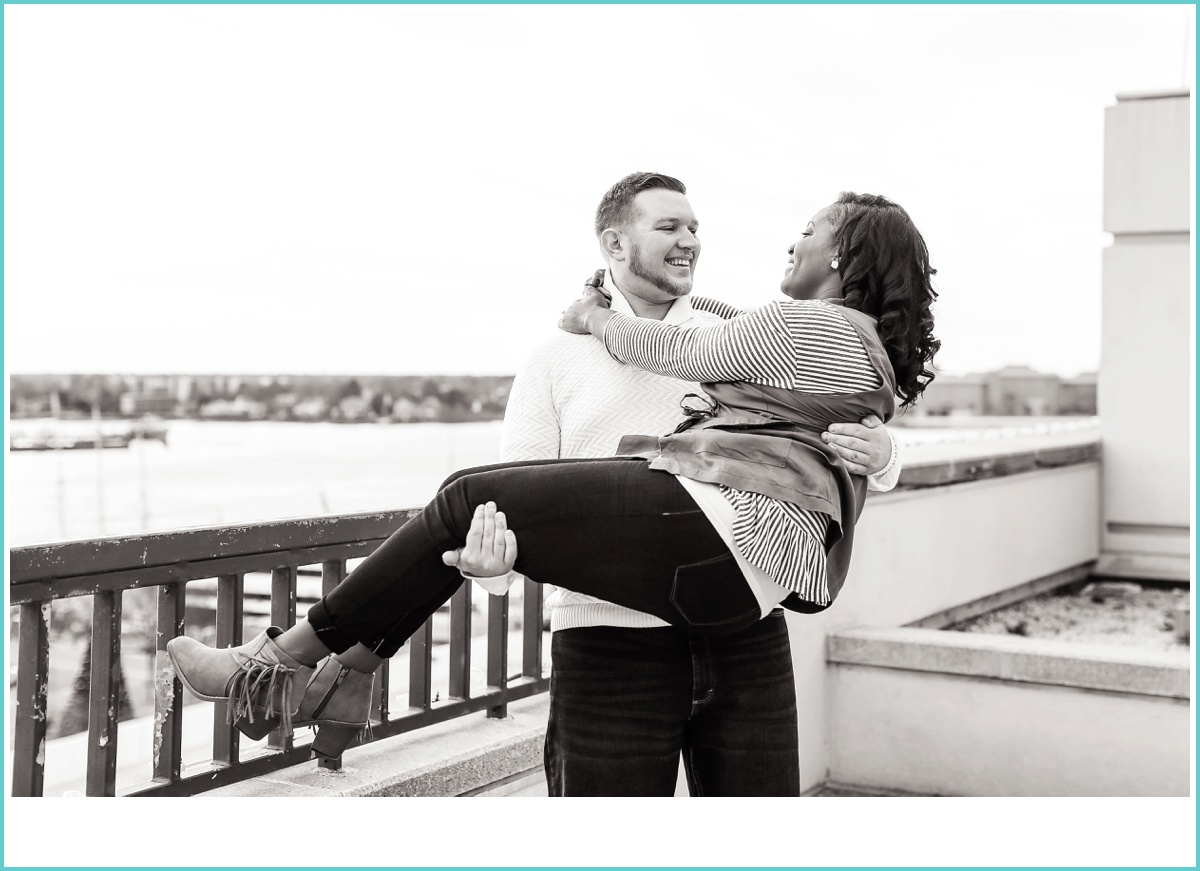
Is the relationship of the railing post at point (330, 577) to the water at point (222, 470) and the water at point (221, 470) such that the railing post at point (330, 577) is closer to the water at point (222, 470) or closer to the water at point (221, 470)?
the water at point (222, 470)

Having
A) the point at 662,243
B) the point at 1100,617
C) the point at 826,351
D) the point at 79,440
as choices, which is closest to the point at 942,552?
the point at 1100,617

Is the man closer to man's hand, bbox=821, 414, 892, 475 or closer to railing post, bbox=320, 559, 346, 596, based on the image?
man's hand, bbox=821, 414, 892, 475

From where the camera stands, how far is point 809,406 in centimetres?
164

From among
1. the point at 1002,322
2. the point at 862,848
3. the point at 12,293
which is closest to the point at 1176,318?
the point at 1002,322

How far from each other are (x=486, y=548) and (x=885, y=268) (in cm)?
77

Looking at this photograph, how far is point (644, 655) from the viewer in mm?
1700

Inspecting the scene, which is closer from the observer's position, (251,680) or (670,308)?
(251,680)

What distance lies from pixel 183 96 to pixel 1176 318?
1673 inches

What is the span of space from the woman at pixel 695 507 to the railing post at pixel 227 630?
571 mm

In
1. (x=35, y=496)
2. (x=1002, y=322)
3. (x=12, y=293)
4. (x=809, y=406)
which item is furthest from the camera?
(x=35, y=496)

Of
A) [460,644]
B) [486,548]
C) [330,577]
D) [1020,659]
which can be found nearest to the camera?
[486,548]

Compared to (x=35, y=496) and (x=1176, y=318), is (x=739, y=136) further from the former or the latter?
(x=35, y=496)

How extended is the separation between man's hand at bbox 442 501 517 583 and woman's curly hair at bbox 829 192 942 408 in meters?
0.65

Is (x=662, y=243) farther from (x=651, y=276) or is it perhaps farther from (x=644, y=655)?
(x=644, y=655)
